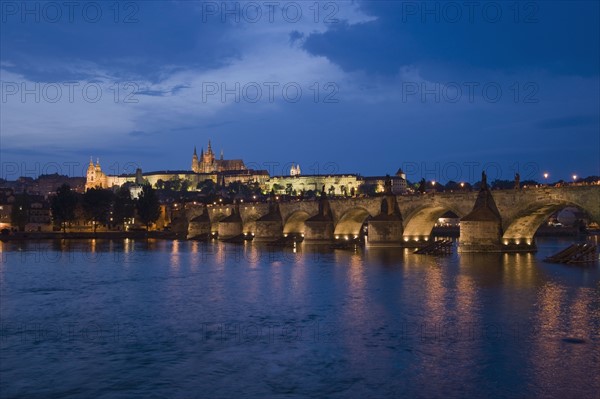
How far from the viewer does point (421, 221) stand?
206ft

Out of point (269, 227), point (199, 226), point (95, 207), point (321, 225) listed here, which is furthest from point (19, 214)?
point (321, 225)

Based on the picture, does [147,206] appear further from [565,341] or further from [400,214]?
[565,341]

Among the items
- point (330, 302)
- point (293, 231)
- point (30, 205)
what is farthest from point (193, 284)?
point (30, 205)

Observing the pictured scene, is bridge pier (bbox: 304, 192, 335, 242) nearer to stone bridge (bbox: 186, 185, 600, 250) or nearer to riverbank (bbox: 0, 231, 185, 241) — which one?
stone bridge (bbox: 186, 185, 600, 250)

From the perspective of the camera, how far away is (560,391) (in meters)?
14.7

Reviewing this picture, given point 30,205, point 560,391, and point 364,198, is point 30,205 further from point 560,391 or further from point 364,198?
point 560,391

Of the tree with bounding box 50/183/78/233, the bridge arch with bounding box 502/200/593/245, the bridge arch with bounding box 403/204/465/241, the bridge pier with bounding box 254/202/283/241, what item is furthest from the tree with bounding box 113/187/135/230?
the bridge arch with bounding box 502/200/593/245

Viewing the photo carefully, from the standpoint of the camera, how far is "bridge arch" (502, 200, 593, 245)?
Result: 152ft

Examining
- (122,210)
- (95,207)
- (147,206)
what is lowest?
(122,210)

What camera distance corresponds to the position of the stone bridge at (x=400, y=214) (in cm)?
4578

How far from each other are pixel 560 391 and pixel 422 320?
903 cm

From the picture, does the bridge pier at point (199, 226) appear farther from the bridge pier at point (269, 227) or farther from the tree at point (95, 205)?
the bridge pier at point (269, 227)

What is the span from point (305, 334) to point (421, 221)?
43.0 m

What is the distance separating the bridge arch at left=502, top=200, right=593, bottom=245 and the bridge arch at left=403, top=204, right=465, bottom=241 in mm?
8623
